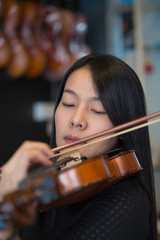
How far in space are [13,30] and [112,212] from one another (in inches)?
69.5

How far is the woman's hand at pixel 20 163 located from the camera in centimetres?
75

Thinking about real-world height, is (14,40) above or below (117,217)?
above

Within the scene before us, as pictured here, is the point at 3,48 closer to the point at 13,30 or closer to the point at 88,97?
the point at 13,30

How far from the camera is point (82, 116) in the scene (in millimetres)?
1088

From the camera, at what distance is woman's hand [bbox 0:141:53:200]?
0.75 m

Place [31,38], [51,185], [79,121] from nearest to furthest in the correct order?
[51,185], [79,121], [31,38]

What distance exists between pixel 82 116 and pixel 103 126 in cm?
7

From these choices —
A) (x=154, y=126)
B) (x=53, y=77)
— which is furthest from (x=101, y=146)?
(x=53, y=77)

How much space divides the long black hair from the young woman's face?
0.08 feet

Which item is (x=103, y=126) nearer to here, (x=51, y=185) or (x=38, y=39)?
(x=51, y=185)

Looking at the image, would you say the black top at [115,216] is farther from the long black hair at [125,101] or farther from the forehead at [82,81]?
the forehead at [82,81]

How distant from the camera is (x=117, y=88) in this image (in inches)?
43.3

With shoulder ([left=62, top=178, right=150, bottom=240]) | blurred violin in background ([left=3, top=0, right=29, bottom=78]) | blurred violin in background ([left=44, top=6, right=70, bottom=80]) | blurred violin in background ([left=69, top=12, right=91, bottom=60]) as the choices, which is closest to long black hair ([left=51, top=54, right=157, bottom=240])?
shoulder ([left=62, top=178, right=150, bottom=240])

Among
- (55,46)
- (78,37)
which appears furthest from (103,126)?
(78,37)
